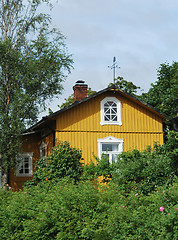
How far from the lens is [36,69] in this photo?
20.5 meters

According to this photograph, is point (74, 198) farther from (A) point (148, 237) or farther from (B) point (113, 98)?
(B) point (113, 98)

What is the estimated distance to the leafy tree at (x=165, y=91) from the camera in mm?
28547

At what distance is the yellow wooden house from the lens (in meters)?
19.4

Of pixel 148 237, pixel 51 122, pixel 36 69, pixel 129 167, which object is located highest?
pixel 36 69

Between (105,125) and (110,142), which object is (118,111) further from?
(110,142)

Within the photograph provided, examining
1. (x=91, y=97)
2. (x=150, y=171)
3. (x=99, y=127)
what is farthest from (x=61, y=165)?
(x=150, y=171)

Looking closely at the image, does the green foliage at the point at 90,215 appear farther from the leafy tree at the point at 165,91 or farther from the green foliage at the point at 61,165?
the leafy tree at the point at 165,91

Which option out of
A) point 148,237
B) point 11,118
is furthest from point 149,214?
point 11,118

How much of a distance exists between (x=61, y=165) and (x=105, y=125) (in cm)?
343

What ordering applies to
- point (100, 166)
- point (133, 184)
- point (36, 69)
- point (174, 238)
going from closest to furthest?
1. point (174, 238)
2. point (133, 184)
3. point (100, 166)
4. point (36, 69)

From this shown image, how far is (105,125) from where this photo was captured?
65.4ft

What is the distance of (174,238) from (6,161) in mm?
14496

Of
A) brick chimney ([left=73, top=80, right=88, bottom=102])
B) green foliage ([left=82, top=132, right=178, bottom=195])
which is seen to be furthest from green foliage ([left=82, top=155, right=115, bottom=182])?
brick chimney ([left=73, top=80, right=88, bottom=102])

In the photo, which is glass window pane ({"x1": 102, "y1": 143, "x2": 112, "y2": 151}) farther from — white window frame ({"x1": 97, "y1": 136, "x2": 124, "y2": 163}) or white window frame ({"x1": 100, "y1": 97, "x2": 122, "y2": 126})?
white window frame ({"x1": 100, "y1": 97, "x2": 122, "y2": 126})
